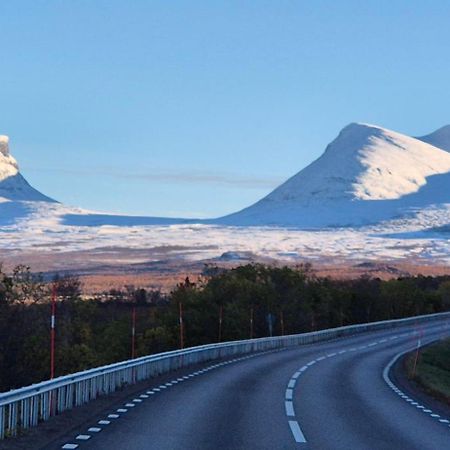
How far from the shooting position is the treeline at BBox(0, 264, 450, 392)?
139ft

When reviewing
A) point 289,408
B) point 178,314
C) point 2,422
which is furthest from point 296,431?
point 178,314

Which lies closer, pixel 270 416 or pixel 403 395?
pixel 270 416

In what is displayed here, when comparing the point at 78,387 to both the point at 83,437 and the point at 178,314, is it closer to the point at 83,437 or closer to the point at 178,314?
the point at 83,437

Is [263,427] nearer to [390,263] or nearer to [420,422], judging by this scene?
[420,422]

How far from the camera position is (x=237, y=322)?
57.8m

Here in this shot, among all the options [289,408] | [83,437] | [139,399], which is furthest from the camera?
[139,399]

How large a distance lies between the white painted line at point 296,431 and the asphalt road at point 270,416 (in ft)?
0.05

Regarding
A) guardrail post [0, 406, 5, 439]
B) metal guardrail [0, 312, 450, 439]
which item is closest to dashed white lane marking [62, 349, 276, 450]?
metal guardrail [0, 312, 450, 439]

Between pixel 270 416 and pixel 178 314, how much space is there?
4025 cm

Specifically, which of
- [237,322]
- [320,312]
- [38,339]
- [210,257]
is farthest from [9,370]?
[210,257]

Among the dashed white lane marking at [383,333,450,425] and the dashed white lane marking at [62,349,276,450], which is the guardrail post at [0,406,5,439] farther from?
the dashed white lane marking at [383,333,450,425]

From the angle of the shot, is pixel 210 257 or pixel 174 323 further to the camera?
pixel 210 257

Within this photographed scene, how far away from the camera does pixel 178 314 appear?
188 feet

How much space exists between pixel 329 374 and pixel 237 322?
27.9 meters
